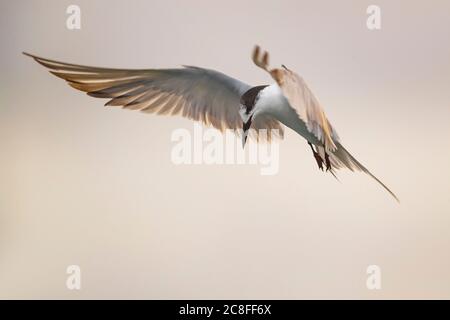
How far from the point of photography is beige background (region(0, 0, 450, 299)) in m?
1.82

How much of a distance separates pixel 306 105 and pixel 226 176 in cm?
35

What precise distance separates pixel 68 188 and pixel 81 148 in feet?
0.46

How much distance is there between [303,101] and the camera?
1.80m

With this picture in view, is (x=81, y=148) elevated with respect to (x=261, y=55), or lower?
lower

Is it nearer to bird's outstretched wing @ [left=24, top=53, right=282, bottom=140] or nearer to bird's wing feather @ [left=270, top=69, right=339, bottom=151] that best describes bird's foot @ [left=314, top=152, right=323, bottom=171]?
bird's wing feather @ [left=270, top=69, right=339, bottom=151]

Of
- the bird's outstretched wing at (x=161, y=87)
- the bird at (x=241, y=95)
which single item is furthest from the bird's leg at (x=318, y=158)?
the bird's outstretched wing at (x=161, y=87)

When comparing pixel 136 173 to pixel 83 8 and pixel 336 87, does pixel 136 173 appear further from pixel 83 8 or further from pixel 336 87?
pixel 336 87

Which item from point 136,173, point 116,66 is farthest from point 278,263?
point 116,66

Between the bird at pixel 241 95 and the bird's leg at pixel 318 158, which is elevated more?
the bird at pixel 241 95

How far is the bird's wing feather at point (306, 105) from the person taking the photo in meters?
1.80

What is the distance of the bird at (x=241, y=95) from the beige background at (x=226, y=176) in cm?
3

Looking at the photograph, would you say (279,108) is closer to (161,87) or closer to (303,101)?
(303,101)

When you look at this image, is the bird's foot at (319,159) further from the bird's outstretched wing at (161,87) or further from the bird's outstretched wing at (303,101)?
the bird's outstretched wing at (161,87)

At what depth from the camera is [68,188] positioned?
71.8 inches
